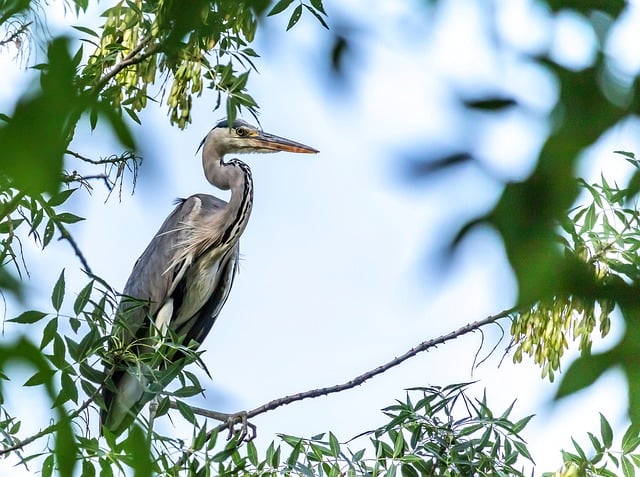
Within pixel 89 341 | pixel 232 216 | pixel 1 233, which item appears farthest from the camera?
pixel 232 216

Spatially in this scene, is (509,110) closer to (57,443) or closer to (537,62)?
(537,62)

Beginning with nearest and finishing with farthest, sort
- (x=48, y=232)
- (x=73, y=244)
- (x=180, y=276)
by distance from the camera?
(x=73, y=244) < (x=48, y=232) < (x=180, y=276)

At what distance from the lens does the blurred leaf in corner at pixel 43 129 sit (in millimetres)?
380

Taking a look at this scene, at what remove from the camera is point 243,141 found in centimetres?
434

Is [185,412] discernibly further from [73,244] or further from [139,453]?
[139,453]

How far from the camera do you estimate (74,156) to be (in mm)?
2076

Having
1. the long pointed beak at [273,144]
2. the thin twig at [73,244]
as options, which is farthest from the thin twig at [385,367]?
the long pointed beak at [273,144]

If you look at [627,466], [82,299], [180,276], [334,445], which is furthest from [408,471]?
[180,276]

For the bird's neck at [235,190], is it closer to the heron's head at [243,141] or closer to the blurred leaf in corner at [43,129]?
the heron's head at [243,141]

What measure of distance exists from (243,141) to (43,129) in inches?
156

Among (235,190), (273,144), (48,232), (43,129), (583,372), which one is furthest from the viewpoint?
(273,144)

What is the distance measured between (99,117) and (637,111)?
238 millimetres

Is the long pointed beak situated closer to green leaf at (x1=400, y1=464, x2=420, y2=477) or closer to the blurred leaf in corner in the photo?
green leaf at (x1=400, y1=464, x2=420, y2=477)

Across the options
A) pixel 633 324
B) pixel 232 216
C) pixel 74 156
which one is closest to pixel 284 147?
pixel 232 216
